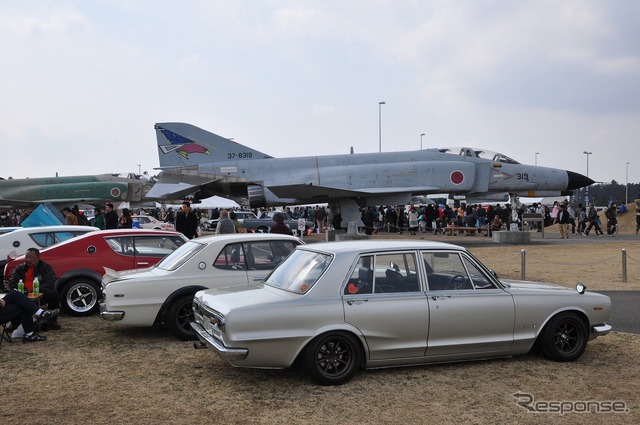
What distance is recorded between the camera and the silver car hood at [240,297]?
561cm

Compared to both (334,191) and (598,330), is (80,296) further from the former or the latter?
(334,191)

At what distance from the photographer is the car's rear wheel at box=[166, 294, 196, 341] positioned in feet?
24.8

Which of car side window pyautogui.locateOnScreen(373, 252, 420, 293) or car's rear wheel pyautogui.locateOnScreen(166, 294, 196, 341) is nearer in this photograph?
car side window pyautogui.locateOnScreen(373, 252, 420, 293)

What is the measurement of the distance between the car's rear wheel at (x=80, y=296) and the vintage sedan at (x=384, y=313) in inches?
153

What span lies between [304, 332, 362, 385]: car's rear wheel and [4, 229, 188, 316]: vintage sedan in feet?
16.8

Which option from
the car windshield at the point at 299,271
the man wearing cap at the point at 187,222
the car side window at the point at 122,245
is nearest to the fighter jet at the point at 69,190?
the man wearing cap at the point at 187,222

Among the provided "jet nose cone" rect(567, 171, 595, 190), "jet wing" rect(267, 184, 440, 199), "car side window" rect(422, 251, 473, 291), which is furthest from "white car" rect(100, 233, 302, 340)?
"jet nose cone" rect(567, 171, 595, 190)

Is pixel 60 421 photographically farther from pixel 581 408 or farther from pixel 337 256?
pixel 581 408

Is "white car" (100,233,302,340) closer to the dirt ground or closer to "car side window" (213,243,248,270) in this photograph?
"car side window" (213,243,248,270)

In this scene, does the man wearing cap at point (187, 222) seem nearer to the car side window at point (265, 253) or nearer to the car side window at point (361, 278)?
the car side window at point (265, 253)

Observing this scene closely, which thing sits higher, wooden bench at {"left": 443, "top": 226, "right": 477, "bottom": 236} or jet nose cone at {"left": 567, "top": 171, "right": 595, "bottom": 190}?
jet nose cone at {"left": 567, "top": 171, "right": 595, "bottom": 190}

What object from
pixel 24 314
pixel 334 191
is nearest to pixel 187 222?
pixel 24 314

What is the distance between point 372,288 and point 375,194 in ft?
64.9

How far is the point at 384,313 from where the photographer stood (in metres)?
5.76
